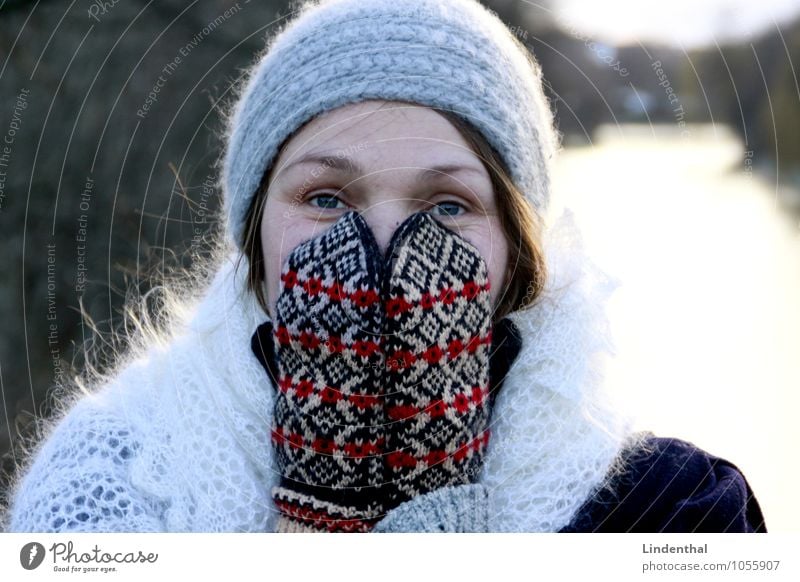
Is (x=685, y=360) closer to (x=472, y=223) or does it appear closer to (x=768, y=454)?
(x=768, y=454)

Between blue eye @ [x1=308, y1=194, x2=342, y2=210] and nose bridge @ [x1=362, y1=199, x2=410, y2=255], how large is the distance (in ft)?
0.11

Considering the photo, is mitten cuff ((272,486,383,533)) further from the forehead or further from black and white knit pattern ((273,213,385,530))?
the forehead

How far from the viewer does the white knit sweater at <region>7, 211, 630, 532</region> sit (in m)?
0.80

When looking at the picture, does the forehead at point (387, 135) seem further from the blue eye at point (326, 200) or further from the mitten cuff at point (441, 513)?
the mitten cuff at point (441, 513)

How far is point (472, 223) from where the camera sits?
2.69ft

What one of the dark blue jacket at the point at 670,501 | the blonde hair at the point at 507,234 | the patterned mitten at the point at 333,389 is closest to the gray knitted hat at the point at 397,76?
the blonde hair at the point at 507,234

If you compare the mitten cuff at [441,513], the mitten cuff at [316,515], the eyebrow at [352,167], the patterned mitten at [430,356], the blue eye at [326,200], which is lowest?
the mitten cuff at [316,515]

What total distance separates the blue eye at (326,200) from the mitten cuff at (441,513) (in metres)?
0.28

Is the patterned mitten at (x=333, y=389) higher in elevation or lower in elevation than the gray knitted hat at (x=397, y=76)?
lower

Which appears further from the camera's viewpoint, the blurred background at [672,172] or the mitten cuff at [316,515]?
the blurred background at [672,172]

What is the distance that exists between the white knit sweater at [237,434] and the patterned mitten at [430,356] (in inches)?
3.0

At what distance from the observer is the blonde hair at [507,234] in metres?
0.80
